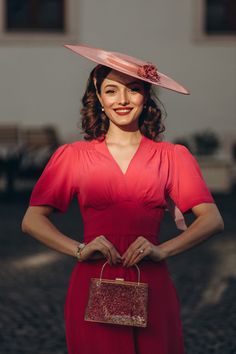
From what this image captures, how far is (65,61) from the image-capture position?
82.6 ft

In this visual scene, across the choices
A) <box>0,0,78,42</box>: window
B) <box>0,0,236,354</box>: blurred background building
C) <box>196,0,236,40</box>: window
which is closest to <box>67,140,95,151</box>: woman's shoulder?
<box>0,0,236,354</box>: blurred background building

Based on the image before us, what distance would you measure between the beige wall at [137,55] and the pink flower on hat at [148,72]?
21.4m

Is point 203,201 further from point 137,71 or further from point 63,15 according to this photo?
point 63,15

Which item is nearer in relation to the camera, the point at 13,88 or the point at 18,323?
the point at 18,323

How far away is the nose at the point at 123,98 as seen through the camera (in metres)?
3.72

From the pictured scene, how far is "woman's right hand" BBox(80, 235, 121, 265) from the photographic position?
3537 millimetres

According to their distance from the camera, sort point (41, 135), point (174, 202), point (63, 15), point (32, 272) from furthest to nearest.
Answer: point (63, 15) → point (41, 135) → point (32, 272) → point (174, 202)

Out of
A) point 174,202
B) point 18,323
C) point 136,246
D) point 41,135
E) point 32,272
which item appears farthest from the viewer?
point 41,135

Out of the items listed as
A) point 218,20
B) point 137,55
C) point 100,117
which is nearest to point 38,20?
point 137,55

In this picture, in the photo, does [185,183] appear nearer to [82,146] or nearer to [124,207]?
[124,207]

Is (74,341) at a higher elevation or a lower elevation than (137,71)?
lower

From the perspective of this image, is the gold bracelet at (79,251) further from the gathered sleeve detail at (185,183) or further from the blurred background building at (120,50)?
the blurred background building at (120,50)

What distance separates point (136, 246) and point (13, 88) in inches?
861

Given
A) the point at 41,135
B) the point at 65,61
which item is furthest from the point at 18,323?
the point at 65,61
